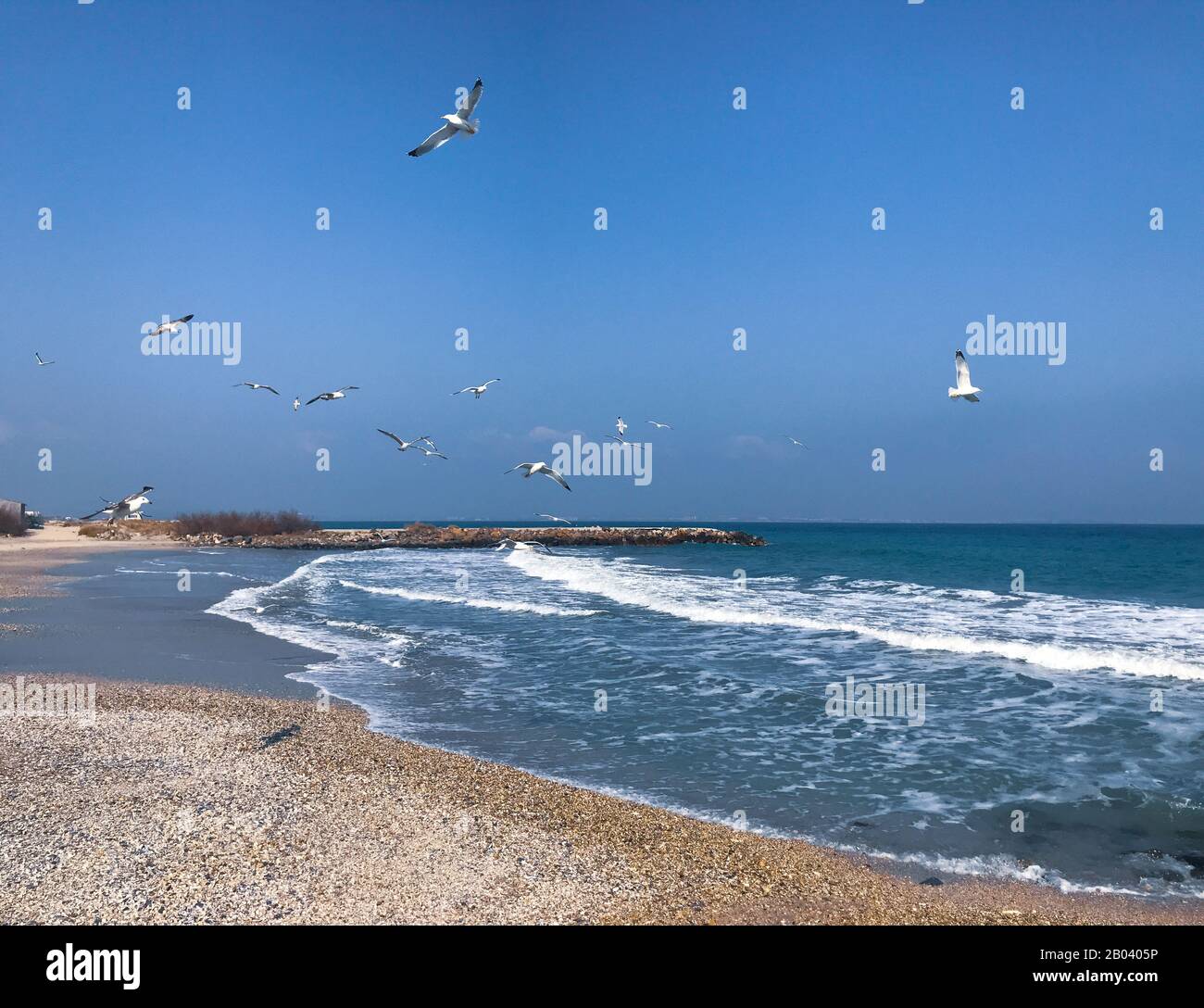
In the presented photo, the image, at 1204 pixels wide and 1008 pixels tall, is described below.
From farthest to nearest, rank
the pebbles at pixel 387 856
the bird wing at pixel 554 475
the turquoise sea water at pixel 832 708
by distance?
1. the bird wing at pixel 554 475
2. the turquoise sea water at pixel 832 708
3. the pebbles at pixel 387 856

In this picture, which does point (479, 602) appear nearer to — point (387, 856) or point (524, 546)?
point (387, 856)

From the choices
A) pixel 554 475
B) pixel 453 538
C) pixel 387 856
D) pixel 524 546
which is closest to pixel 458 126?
pixel 554 475

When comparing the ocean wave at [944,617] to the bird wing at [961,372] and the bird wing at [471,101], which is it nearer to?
the bird wing at [961,372]

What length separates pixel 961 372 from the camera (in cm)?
1658

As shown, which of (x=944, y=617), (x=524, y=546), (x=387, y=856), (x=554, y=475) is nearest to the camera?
(x=387, y=856)

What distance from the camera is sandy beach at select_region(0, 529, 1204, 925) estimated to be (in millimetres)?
5621

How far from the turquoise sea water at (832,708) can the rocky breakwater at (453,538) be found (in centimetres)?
4244

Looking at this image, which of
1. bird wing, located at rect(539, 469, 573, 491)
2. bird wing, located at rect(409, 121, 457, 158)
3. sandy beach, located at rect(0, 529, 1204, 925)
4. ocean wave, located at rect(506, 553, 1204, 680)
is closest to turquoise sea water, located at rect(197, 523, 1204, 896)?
ocean wave, located at rect(506, 553, 1204, 680)

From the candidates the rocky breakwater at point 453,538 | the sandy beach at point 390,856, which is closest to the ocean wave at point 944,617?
the sandy beach at point 390,856

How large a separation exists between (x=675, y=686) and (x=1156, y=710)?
7343 mm

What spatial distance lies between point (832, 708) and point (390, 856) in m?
7.89

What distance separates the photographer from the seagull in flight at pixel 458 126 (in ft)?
41.1
